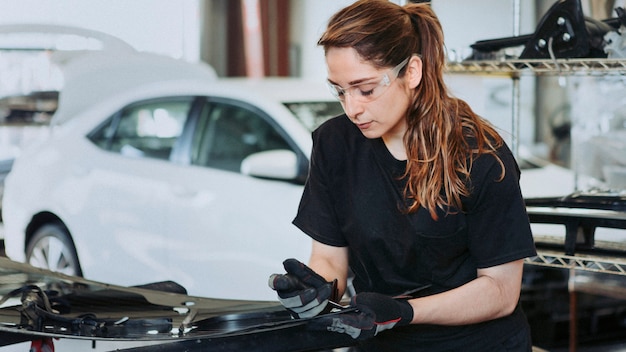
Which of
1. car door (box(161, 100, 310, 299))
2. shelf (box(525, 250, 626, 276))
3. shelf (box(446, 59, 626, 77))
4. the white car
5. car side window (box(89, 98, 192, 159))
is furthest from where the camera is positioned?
car side window (box(89, 98, 192, 159))

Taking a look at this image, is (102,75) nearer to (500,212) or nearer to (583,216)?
(583,216)

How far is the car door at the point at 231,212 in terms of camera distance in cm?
356

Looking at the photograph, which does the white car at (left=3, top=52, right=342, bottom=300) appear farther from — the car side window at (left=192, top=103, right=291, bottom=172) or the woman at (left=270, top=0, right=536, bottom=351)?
the woman at (left=270, top=0, right=536, bottom=351)

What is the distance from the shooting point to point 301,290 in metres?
1.62

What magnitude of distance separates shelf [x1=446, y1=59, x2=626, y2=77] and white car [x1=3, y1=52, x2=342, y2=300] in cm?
121

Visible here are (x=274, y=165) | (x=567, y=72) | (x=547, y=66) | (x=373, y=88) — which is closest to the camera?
(x=373, y=88)

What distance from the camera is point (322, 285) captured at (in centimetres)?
165

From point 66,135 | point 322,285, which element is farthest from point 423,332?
point 66,135

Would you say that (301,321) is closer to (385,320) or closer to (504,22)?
(385,320)

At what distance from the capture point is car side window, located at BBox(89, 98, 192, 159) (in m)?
3.94

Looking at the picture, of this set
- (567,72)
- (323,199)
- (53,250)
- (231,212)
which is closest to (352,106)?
(323,199)

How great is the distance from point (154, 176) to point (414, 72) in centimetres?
230

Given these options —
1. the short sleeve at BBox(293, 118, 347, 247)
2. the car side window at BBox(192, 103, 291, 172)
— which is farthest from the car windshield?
the short sleeve at BBox(293, 118, 347, 247)

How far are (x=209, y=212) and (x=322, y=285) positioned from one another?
2.13m
